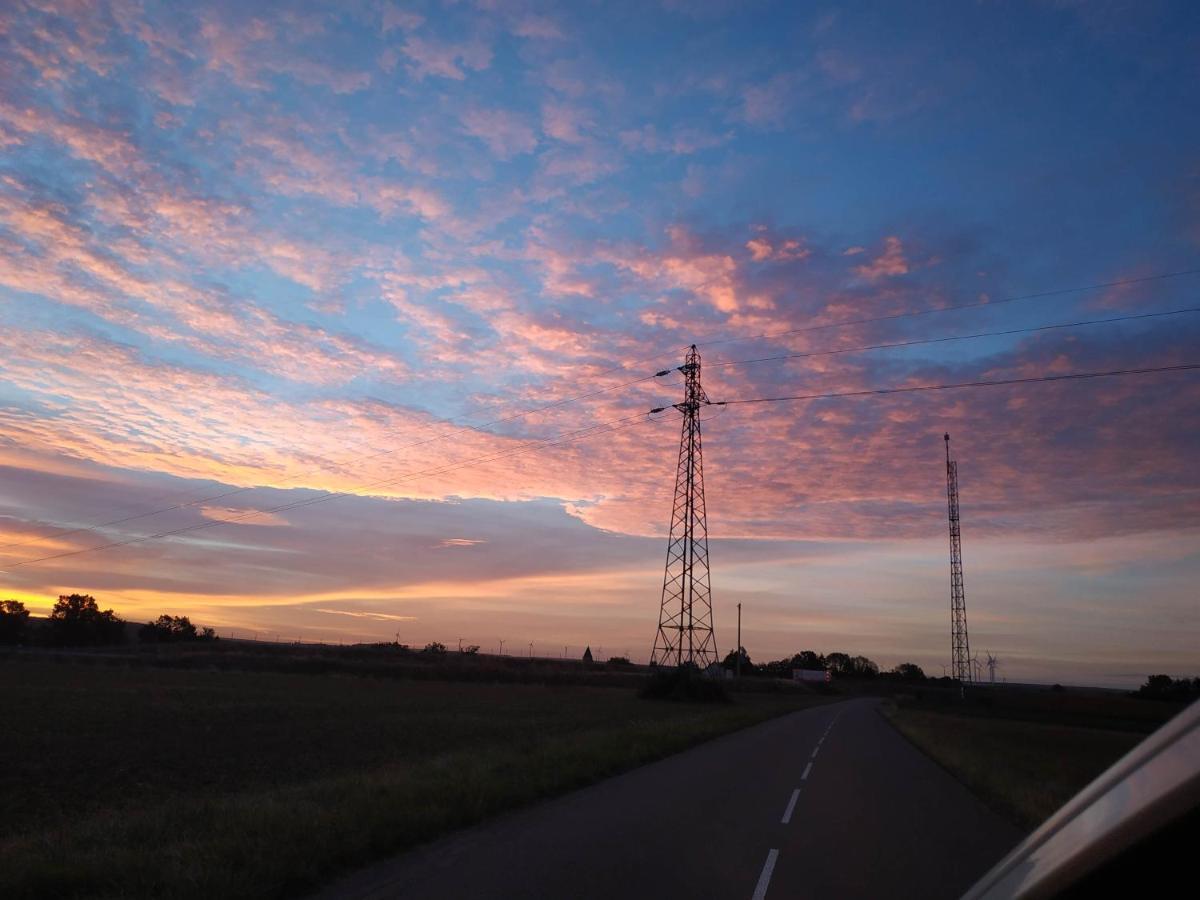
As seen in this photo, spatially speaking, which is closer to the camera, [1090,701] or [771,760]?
[771,760]

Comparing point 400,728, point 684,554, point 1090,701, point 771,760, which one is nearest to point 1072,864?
point 771,760

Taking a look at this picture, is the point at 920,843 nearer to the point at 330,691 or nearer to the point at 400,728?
the point at 400,728

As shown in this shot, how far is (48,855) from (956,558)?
73955mm

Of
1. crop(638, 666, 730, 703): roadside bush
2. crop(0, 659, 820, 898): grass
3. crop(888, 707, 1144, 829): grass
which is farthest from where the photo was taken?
crop(638, 666, 730, 703): roadside bush

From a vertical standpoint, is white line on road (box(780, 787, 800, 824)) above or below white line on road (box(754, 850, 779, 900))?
below

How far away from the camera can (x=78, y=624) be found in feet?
486

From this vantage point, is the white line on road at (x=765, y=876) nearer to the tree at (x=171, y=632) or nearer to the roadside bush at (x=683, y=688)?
the roadside bush at (x=683, y=688)

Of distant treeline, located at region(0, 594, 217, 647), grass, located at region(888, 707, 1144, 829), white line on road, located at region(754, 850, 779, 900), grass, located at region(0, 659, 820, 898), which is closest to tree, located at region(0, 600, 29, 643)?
distant treeline, located at region(0, 594, 217, 647)

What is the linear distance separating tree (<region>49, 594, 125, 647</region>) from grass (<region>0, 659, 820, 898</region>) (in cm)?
12158

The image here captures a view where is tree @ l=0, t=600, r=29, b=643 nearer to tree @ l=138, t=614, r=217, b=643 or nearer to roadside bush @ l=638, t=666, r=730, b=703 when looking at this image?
tree @ l=138, t=614, r=217, b=643

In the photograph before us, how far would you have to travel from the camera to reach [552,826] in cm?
1234

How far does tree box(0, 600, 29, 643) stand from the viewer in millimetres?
141375

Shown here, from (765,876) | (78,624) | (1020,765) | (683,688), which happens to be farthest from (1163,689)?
(78,624)

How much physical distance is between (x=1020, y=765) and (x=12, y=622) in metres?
160
